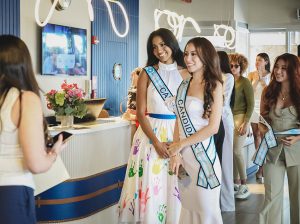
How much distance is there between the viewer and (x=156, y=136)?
413 centimetres

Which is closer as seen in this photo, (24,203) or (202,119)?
(24,203)

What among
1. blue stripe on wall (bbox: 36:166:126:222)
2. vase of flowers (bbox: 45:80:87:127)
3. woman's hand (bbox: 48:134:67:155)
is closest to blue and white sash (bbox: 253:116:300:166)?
blue stripe on wall (bbox: 36:166:126:222)

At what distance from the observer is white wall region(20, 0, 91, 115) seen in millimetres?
7379

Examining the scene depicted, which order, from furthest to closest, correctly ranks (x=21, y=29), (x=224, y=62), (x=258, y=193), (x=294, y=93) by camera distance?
1. (x=21, y=29)
2. (x=258, y=193)
3. (x=224, y=62)
4. (x=294, y=93)

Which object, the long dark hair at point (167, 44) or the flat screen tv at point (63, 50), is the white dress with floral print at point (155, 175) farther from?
the flat screen tv at point (63, 50)

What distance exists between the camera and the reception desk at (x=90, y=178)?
14.1ft

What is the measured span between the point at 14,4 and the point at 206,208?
4716 millimetres

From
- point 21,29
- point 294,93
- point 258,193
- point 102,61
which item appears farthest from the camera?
point 102,61

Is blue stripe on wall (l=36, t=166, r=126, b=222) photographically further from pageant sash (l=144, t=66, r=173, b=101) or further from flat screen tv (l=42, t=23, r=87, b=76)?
flat screen tv (l=42, t=23, r=87, b=76)

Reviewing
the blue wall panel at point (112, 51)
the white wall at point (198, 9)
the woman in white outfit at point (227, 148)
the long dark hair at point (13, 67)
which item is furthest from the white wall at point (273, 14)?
the long dark hair at point (13, 67)

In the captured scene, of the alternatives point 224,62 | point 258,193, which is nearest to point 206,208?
point 224,62

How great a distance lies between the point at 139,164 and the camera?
4.21 meters

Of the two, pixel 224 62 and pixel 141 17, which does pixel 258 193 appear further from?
pixel 141 17

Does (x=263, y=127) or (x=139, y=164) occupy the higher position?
(x=263, y=127)
